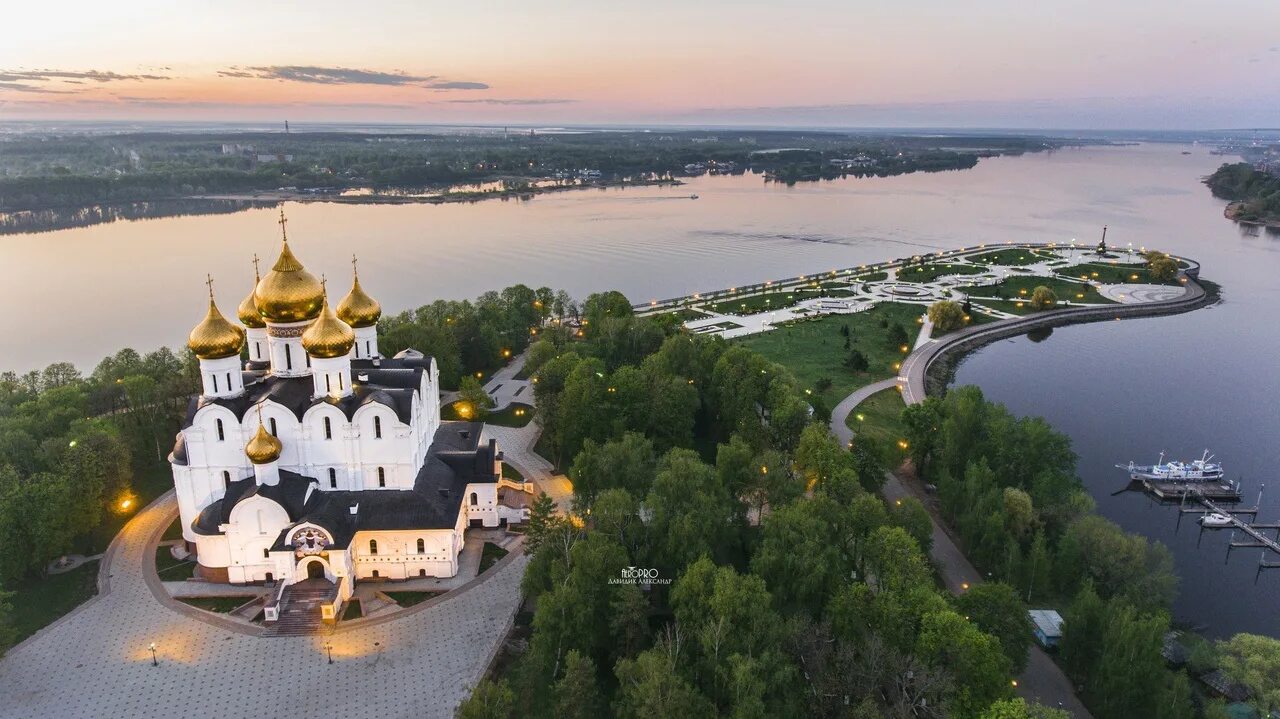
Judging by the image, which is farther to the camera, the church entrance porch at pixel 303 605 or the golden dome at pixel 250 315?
the golden dome at pixel 250 315

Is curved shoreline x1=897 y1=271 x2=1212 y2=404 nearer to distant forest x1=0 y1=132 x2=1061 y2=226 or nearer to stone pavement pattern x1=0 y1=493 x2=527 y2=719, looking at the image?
stone pavement pattern x1=0 y1=493 x2=527 y2=719

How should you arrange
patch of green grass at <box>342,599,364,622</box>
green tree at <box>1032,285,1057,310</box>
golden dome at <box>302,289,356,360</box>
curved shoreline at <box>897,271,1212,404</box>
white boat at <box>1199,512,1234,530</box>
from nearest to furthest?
patch of green grass at <box>342,599,364,622</box>
golden dome at <box>302,289,356,360</box>
white boat at <box>1199,512,1234,530</box>
curved shoreline at <box>897,271,1212,404</box>
green tree at <box>1032,285,1057,310</box>

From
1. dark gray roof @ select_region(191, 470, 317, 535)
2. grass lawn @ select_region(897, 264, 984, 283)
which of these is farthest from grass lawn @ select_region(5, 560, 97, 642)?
grass lawn @ select_region(897, 264, 984, 283)

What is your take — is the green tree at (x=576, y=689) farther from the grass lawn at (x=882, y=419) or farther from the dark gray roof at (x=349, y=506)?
the grass lawn at (x=882, y=419)

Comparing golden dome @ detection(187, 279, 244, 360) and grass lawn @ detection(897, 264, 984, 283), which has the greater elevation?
golden dome @ detection(187, 279, 244, 360)

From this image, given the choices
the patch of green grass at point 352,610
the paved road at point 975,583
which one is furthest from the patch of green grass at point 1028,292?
the patch of green grass at point 352,610

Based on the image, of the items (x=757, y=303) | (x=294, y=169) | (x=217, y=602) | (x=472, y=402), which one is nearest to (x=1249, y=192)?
(x=757, y=303)

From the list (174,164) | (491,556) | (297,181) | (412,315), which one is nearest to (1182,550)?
(491,556)
